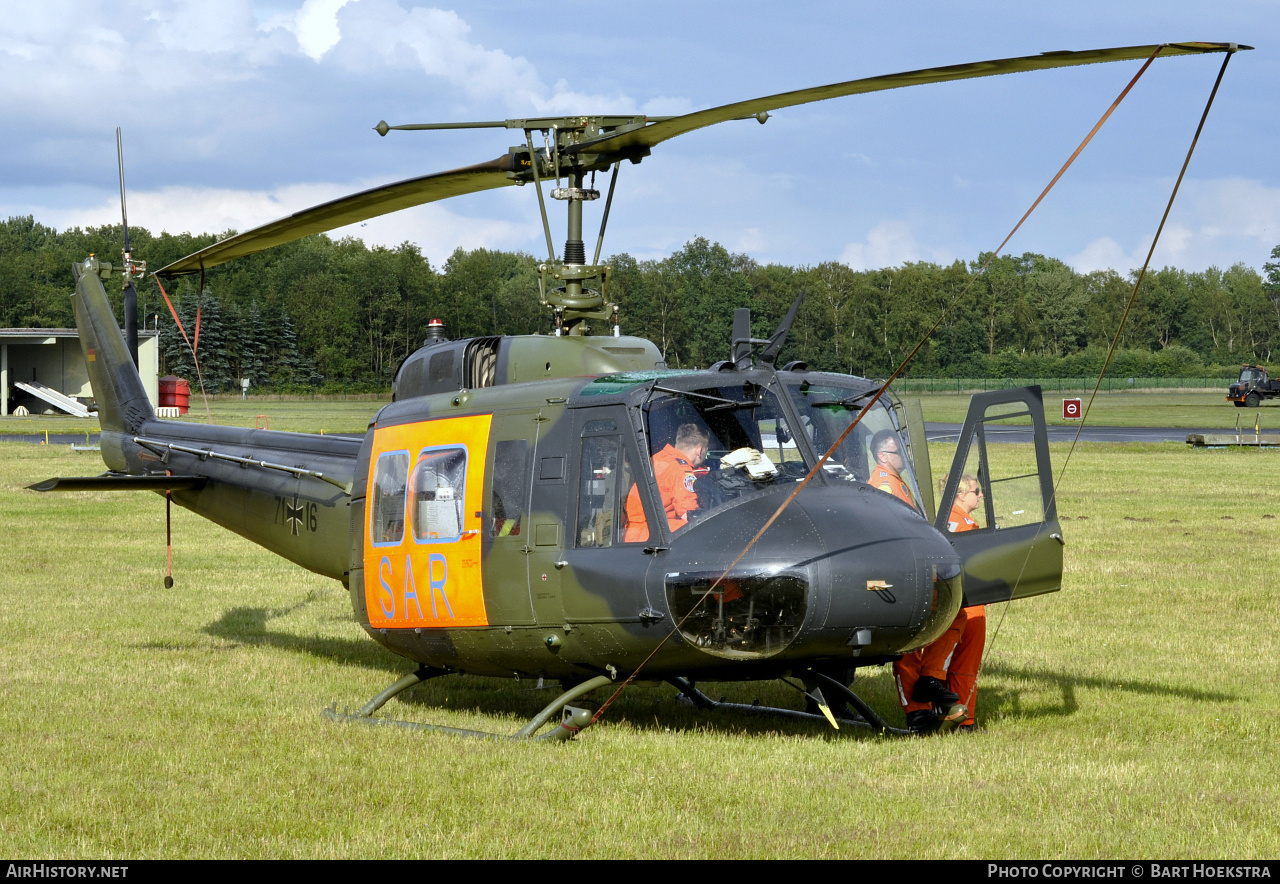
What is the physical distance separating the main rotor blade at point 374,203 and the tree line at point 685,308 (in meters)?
17.9

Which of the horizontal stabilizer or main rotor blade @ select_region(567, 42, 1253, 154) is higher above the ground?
main rotor blade @ select_region(567, 42, 1253, 154)

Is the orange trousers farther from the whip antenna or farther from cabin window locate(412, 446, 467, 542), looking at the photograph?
the whip antenna

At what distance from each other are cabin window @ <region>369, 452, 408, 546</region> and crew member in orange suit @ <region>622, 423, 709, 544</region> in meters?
1.98

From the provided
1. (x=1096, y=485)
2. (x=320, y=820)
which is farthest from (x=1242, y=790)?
(x=1096, y=485)

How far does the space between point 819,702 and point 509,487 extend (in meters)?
2.33

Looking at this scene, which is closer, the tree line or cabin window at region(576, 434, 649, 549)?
cabin window at region(576, 434, 649, 549)

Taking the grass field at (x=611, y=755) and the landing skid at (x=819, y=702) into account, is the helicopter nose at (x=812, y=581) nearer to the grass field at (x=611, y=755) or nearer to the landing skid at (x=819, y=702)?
the grass field at (x=611, y=755)

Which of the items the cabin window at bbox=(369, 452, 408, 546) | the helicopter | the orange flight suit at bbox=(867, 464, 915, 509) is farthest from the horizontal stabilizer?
the orange flight suit at bbox=(867, 464, 915, 509)

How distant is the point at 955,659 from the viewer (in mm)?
8484

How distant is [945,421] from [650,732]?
5113 centimetres

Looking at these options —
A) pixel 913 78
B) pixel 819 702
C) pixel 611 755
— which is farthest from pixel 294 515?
pixel 913 78

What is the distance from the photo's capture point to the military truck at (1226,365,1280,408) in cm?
6538

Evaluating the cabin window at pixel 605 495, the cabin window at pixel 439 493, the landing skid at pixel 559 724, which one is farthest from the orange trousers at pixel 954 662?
the cabin window at pixel 439 493

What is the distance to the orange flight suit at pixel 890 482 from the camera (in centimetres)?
783
